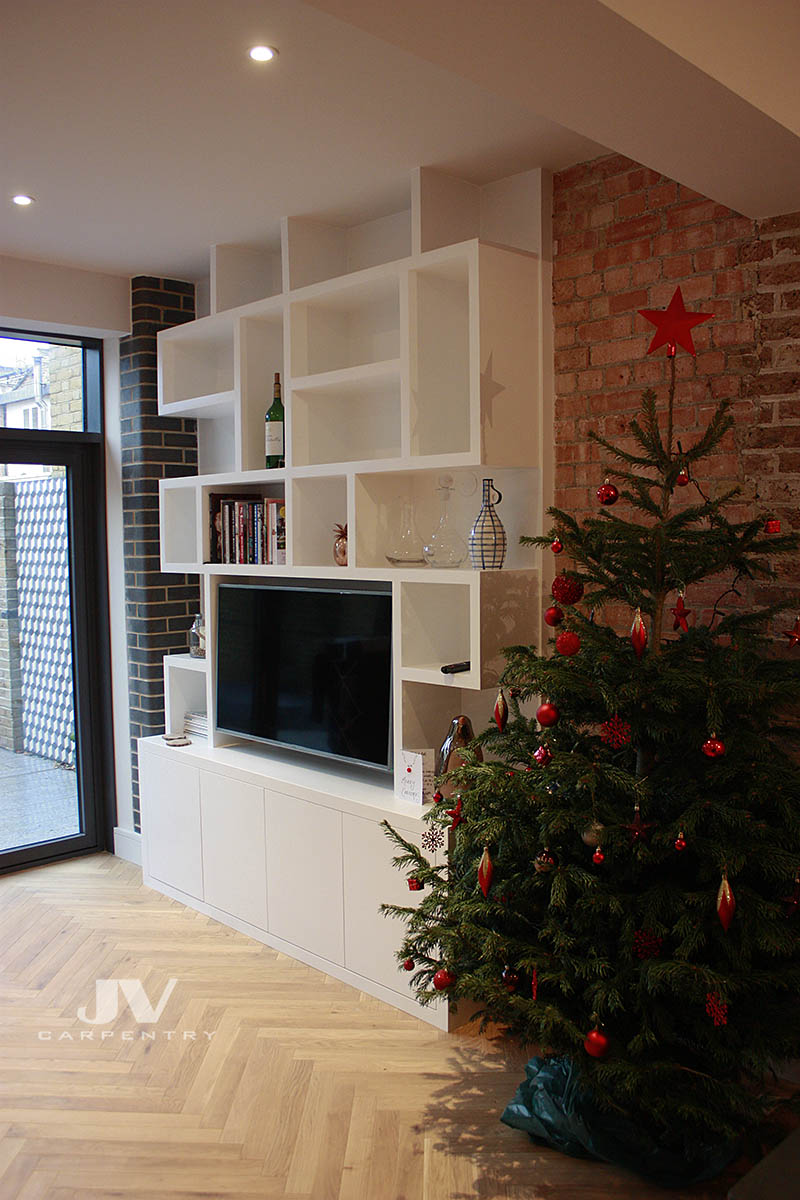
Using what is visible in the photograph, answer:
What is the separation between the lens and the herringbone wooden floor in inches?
95.8

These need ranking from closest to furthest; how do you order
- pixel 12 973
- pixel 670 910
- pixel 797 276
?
pixel 670 910 → pixel 797 276 → pixel 12 973

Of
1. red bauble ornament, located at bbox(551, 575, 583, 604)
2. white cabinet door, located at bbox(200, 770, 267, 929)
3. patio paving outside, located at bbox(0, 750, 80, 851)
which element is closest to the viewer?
red bauble ornament, located at bbox(551, 575, 583, 604)

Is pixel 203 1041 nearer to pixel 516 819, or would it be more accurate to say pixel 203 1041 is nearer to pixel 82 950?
pixel 82 950

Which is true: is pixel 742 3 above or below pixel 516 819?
above

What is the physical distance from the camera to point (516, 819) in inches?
93.1

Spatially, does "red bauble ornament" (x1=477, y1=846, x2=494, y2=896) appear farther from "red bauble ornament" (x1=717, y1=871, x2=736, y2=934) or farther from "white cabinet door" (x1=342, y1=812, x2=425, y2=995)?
"white cabinet door" (x1=342, y1=812, x2=425, y2=995)

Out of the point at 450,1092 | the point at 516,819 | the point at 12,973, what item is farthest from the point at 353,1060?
the point at 12,973

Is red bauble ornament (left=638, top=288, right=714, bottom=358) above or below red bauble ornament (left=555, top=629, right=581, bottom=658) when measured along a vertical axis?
above

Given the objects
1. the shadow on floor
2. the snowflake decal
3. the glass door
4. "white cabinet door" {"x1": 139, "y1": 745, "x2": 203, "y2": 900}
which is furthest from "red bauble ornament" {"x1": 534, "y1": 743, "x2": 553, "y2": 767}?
the glass door

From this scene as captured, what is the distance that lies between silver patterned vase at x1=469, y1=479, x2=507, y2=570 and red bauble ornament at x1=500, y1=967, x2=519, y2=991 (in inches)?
52.1

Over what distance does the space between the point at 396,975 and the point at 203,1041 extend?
2.10ft

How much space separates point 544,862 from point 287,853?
158cm

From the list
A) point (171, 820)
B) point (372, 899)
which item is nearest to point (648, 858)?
point (372, 899)

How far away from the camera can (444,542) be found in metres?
3.35
